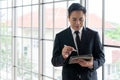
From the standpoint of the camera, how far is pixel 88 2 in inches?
123

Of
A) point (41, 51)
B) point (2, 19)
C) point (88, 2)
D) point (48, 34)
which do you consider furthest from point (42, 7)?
point (2, 19)

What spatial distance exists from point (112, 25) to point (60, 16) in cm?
121

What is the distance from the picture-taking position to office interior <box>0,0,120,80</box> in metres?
2.84

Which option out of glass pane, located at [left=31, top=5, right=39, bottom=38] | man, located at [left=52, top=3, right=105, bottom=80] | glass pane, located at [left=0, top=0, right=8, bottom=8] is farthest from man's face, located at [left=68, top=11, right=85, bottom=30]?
glass pane, located at [left=0, top=0, right=8, bottom=8]

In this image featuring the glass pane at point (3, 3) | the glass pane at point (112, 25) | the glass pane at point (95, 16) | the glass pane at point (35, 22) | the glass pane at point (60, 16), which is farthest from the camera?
the glass pane at point (3, 3)

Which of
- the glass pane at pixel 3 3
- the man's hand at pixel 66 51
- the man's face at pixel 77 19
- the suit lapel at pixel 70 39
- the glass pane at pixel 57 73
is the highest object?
the glass pane at pixel 3 3

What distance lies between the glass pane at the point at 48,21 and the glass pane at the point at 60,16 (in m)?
0.15

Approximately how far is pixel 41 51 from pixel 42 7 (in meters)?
0.76

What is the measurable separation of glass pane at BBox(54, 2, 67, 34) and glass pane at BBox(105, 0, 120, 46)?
975 mm

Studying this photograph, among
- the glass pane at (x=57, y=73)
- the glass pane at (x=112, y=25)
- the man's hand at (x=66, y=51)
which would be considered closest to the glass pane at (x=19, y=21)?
the glass pane at (x=57, y=73)

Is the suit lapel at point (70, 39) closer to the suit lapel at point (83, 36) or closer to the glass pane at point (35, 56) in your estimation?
the suit lapel at point (83, 36)

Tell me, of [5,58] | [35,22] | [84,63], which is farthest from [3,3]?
[84,63]

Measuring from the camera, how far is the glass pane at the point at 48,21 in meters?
4.06

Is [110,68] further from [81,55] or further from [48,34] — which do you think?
[48,34]
